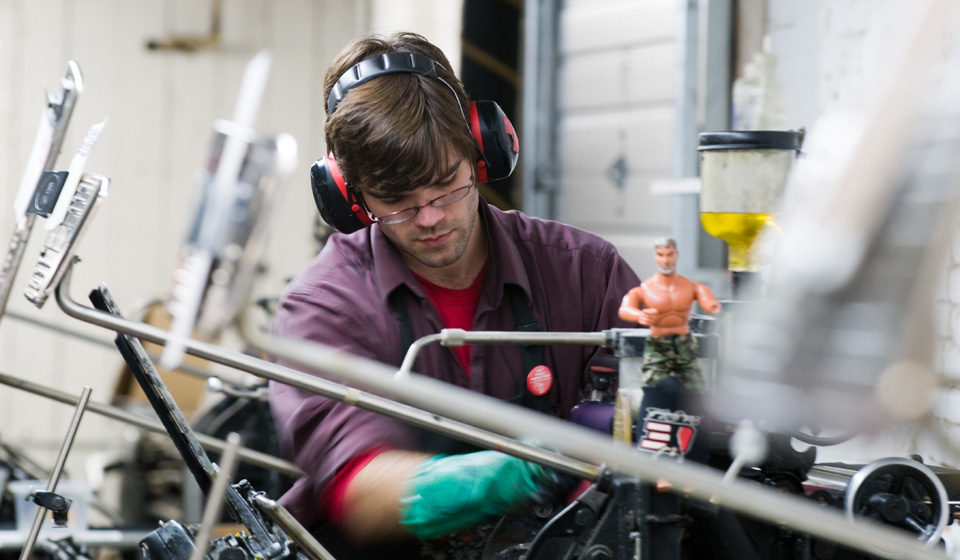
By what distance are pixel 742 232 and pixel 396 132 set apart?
0.56m

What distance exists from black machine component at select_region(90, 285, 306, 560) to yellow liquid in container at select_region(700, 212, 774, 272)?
79cm

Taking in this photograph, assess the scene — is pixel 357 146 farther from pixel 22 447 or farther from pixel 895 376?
pixel 22 447

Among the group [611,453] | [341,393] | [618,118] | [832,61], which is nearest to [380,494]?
[341,393]

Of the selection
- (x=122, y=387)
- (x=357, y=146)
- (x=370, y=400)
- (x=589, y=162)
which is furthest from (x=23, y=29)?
(x=370, y=400)

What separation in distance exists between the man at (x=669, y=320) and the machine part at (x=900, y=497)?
0.24m

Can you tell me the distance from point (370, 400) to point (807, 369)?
1.70 feet

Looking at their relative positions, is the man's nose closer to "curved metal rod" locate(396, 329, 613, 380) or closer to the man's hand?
"curved metal rod" locate(396, 329, 613, 380)

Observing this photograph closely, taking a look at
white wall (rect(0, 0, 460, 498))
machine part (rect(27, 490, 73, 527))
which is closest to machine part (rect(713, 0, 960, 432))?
machine part (rect(27, 490, 73, 527))

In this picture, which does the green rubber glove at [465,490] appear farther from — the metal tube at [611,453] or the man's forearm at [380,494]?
the metal tube at [611,453]

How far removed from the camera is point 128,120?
4461 mm

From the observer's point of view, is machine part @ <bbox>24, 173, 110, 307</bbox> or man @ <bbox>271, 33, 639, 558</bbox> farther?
man @ <bbox>271, 33, 639, 558</bbox>

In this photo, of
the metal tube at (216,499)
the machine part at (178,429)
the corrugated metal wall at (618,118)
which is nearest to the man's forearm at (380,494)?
the machine part at (178,429)

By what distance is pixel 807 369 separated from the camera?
1.04m

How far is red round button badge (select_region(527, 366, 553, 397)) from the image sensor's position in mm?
1729
